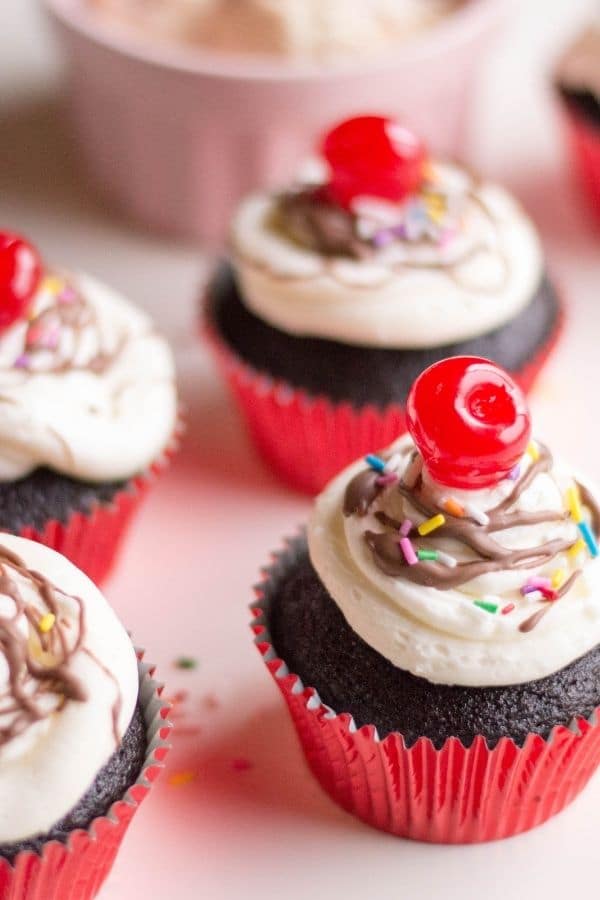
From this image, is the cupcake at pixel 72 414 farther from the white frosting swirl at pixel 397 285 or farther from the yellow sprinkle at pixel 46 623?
the yellow sprinkle at pixel 46 623

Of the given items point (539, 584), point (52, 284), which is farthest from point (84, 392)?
point (539, 584)

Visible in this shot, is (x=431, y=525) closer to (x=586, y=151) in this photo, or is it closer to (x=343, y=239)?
(x=343, y=239)

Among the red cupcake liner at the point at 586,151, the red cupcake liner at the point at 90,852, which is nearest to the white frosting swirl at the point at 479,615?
the red cupcake liner at the point at 90,852

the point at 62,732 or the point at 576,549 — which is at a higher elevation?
the point at 576,549

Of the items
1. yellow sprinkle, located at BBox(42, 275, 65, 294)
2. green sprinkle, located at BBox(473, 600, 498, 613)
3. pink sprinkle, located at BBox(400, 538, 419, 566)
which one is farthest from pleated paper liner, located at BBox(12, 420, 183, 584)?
green sprinkle, located at BBox(473, 600, 498, 613)

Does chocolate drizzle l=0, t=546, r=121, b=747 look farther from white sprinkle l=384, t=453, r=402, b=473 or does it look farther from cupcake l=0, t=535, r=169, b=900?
white sprinkle l=384, t=453, r=402, b=473

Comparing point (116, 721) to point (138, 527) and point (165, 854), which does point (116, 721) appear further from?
point (138, 527)

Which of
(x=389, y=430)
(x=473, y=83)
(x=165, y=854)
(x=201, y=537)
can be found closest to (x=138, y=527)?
(x=201, y=537)
